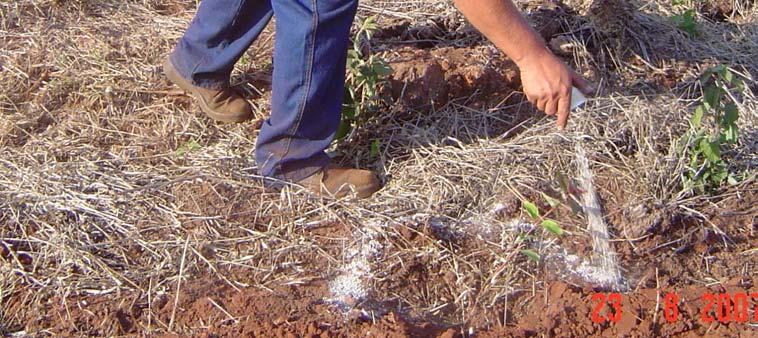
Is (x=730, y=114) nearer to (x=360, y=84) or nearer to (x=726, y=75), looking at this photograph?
(x=726, y=75)

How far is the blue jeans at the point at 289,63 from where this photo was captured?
266cm

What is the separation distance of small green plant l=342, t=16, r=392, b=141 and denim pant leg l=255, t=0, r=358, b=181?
0.69 ft

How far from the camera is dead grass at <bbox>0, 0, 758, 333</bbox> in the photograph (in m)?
2.74

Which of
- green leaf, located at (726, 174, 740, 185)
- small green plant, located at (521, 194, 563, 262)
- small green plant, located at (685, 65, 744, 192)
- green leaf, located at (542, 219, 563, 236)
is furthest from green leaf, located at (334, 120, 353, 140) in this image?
green leaf, located at (726, 174, 740, 185)

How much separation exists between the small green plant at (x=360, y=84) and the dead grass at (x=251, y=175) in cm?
10

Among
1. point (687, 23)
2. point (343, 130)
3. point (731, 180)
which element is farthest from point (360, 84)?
point (687, 23)

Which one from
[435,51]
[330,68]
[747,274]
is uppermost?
[330,68]

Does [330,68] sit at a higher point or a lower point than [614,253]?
higher

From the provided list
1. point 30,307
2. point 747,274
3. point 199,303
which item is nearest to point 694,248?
point 747,274

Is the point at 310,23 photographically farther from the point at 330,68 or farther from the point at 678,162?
the point at 678,162

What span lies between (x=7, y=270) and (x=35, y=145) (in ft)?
2.26

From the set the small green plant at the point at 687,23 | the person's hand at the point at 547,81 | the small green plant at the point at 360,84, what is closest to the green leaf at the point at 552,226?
the person's hand at the point at 547,81

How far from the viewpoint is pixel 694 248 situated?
115 inches

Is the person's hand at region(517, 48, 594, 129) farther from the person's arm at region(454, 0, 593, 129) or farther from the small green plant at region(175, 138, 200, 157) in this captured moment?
the small green plant at region(175, 138, 200, 157)
